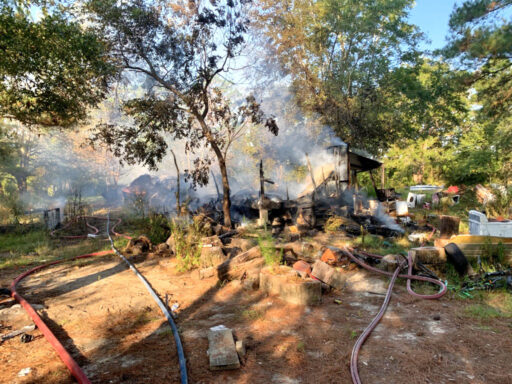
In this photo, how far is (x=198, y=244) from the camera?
7355 mm

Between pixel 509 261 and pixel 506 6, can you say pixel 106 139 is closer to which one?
pixel 509 261

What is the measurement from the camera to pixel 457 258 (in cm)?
571

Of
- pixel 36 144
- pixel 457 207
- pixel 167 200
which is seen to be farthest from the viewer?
pixel 36 144

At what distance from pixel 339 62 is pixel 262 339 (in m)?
17.2

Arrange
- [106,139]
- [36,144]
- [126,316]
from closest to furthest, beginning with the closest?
[126,316] < [106,139] < [36,144]

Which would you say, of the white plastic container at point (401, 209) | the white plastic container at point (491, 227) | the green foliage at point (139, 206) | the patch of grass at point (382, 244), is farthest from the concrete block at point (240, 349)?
the white plastic container at point (401, 209)

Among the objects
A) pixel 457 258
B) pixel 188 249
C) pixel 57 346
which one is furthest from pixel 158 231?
pixel 457 258

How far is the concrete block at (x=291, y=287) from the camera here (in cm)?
472

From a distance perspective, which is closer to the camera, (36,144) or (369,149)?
(369,149)

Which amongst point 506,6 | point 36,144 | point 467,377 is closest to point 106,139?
point 467,377

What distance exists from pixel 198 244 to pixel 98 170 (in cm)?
3742

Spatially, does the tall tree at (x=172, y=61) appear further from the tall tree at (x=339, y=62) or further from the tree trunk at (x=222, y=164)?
the tall tree at (x=339, y=62)

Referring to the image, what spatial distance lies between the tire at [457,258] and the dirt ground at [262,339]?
1232mm

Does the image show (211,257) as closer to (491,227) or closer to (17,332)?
(17,332)
